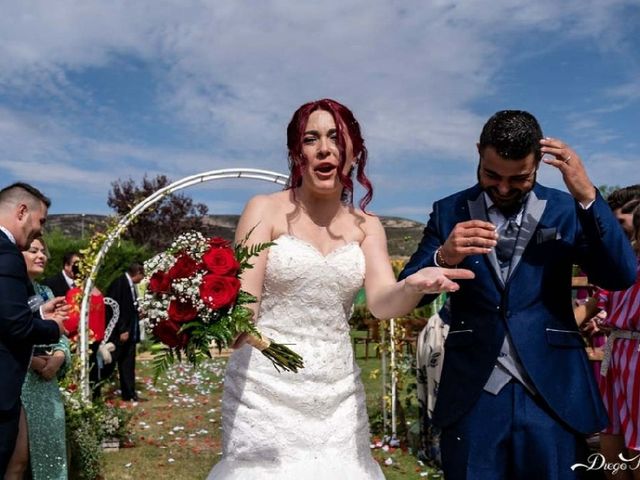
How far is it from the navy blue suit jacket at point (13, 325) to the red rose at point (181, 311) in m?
1.75

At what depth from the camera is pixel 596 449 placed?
4.88 meters

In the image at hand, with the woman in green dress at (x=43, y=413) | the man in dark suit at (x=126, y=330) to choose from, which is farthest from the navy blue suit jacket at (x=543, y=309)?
the man in dark suit at (x=126, y=330)

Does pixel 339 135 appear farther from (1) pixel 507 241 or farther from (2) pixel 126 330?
(2) pixel 126 330

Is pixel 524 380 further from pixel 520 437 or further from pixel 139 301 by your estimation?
pixel 139 301

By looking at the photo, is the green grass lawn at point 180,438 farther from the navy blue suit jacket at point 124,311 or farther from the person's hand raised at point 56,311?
the person's hand raised at point 56,311

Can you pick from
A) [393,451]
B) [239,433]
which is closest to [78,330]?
[393,451]

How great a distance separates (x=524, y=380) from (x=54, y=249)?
18345 millimetres

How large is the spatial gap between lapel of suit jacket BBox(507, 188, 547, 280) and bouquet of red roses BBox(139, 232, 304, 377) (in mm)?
1049

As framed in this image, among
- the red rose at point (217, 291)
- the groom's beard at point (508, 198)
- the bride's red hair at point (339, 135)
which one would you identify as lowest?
the red rose at point (217, 291)

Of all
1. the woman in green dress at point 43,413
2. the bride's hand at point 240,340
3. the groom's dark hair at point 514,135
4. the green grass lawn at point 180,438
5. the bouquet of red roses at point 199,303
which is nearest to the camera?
the groom's dark hair at point 514,135

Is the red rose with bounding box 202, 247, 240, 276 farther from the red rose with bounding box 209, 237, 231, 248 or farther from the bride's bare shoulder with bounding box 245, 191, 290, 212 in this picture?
the bride's bare shoulder with bounding box 245, 191, 290, 212

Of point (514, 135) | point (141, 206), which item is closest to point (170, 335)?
point (514, 135)

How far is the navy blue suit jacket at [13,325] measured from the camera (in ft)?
13.7

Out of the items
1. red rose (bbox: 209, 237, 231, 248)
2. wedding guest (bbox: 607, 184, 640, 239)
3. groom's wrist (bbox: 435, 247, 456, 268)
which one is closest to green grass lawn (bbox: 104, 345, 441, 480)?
wedding guest (bbox: 607, 184, 640, 239)
